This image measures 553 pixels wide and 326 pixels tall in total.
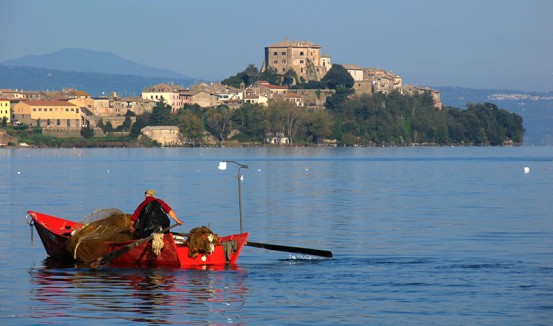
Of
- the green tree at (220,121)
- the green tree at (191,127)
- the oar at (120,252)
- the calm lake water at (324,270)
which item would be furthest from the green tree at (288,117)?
the oar at (120,252)

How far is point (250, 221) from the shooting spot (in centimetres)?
4025

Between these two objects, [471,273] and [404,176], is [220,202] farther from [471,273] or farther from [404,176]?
[404,176]

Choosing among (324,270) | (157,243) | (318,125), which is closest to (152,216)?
(157,243)

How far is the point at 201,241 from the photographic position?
25734 mm

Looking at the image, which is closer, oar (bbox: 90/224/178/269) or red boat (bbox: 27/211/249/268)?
oar (bbox: 90/224/178/269)

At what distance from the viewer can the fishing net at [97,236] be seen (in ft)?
87.9

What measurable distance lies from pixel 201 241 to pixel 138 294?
3379mm

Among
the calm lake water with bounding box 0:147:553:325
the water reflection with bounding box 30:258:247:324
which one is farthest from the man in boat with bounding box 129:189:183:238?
the calm lake water with bounding box 0:147:553:325

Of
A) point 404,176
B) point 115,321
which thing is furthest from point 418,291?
point 404,176

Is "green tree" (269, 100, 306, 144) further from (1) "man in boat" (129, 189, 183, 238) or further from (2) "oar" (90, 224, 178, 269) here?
(2) "oar" (90, 224, 178, 269)

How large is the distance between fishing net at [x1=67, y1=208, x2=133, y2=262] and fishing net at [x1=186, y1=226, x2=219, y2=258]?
192cm

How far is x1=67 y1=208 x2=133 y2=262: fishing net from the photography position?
2678cm

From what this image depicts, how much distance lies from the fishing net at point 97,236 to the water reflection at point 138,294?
0.40 meters

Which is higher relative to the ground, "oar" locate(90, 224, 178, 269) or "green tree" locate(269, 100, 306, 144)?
"green tree" locate(269, 100, 306, 144)
